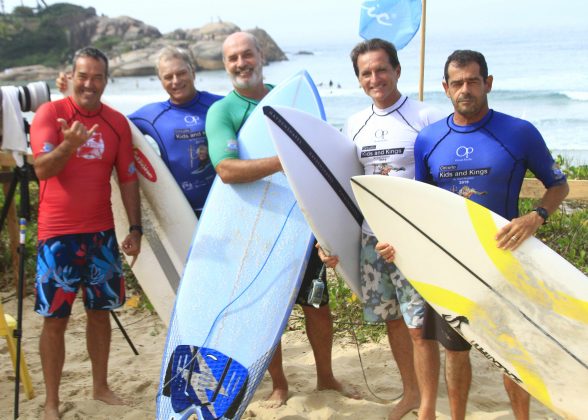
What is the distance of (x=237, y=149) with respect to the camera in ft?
10.9

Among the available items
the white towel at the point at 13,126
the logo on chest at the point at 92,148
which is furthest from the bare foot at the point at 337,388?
the white towel at the point at 13,126

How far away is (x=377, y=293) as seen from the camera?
312cm

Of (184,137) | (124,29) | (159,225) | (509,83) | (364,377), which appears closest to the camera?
(184,137)

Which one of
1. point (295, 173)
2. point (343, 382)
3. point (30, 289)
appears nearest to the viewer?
point (295, 173)

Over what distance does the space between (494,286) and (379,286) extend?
22.4 inches

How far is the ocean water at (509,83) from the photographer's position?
17.3 meters

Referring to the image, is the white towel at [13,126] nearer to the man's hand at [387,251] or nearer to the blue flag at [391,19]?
the man's hand at [387,251]

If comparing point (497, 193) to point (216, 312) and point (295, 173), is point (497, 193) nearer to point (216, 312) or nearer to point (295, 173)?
point (295, 173)

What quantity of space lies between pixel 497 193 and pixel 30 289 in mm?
3714

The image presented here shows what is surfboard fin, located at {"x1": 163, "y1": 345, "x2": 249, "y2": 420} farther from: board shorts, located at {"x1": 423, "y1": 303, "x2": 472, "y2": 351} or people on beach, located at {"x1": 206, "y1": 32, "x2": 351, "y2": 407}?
board shorts, located at {"x1": 423, "y1": 303, "x2": 472, "y2": 351}

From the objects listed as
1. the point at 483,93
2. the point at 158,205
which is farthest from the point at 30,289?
the point at 483,93

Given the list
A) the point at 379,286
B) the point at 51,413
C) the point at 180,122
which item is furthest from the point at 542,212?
the point at 51,413

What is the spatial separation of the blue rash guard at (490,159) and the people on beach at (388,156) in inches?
9.5

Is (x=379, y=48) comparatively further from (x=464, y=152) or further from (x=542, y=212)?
(x=542, y=212)
